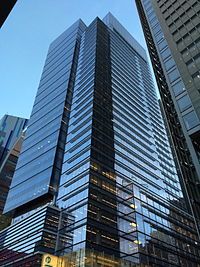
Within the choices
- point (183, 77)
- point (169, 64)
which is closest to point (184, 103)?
point (183, 77)

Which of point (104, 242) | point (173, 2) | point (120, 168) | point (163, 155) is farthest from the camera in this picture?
point (163, 155)

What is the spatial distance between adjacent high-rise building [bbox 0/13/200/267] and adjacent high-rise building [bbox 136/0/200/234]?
17509 millimetres

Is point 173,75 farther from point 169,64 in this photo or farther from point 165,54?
point 165,54

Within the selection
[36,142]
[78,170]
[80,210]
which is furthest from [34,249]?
[36,142]

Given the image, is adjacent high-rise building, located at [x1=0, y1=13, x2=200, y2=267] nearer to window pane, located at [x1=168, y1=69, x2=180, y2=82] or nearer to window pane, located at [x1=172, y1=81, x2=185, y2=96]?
window pane, located at [x1=172, y1=81, x2=185, y2=96]

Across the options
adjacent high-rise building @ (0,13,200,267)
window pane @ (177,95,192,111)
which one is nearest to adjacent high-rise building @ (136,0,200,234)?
window pane @ (177,95,192,111)

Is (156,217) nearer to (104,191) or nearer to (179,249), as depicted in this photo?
(179,249)

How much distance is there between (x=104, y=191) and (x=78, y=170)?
7.43m

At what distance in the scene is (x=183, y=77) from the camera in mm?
31625

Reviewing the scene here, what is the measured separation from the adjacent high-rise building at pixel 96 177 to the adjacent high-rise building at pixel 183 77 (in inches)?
689

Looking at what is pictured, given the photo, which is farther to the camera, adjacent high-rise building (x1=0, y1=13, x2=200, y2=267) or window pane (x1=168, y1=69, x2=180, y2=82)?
adjacent high-rise building (x1=0, y1=13, x2=200, y2=267)

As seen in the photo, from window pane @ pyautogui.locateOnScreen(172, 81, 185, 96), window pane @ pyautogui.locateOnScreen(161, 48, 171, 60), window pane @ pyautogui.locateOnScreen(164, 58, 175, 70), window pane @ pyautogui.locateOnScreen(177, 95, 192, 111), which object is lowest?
window pane @ pyautogui.locateOnScreen(177, 95, 192, 111)

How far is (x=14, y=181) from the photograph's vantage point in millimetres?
80250

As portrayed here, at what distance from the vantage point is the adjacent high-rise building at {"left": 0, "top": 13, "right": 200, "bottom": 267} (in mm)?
50531
